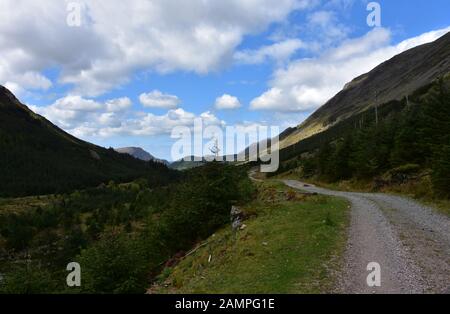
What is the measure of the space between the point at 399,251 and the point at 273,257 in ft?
15.9

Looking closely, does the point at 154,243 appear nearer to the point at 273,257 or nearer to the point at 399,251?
the point at 273,257

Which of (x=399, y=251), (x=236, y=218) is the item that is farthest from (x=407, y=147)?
(x=399, y=251)

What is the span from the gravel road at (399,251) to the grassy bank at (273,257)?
0.60 meters

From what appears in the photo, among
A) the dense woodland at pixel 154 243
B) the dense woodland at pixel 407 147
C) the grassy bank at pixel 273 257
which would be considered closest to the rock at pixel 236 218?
the grassy bank at pixel 273 257

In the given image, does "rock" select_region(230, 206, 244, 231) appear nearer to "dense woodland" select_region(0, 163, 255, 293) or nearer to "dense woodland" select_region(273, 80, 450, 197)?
"dense woodland" select_region(0, 163, 255, 293)

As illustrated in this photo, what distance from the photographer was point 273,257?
49.1 ft

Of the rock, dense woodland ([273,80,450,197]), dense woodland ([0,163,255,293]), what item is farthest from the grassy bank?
dense woodland ([273,80,450,197])

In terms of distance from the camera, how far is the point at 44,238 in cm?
12150

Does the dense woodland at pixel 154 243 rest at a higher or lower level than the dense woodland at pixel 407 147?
lower

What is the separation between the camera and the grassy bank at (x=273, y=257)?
12000mm

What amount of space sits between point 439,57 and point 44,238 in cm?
20100

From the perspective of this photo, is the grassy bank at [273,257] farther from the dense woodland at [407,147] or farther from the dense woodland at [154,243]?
the dense woodland at [407,147]
